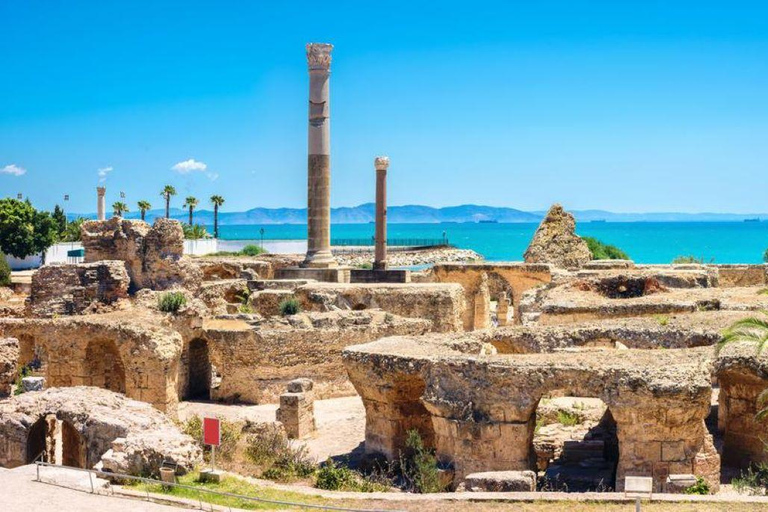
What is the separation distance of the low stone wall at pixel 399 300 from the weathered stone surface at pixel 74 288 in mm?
7230

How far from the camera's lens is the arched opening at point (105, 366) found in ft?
69.6

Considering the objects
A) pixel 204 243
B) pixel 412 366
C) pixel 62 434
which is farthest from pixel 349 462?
pixel 204 243

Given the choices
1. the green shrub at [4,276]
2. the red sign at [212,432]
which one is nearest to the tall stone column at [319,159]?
the green shrub at [4,276]

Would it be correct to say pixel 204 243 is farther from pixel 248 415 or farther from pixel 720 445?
pixel 720 445

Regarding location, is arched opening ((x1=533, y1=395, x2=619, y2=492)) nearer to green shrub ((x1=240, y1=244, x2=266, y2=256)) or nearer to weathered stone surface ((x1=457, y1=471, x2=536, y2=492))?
weathered stone surface ((x1=457, y1=471, x2=536, y2=492))

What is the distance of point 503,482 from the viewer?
1234 centimetres

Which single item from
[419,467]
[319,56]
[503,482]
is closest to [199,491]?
[419,467]

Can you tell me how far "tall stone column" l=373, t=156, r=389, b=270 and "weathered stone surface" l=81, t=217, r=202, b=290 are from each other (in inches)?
431

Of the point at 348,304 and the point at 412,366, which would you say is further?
the point at 348,304

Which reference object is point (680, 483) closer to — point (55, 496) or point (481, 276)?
point (55, 496)

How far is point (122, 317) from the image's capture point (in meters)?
21.3

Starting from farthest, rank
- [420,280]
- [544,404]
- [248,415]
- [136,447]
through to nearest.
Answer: [420,280] → [248,415] → [544,404] → [136,447]

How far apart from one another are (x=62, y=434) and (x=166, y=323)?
226 inches

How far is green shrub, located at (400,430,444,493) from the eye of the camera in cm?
1400
